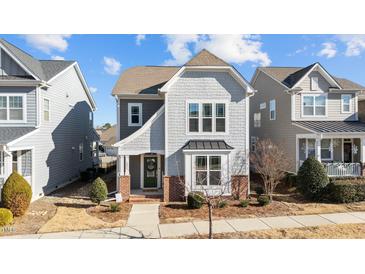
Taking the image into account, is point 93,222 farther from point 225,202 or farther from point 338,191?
point 338,191

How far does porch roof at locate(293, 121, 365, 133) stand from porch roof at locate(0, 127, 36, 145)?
1777 centimetres

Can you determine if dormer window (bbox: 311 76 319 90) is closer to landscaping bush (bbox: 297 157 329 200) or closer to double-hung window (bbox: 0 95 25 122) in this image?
landscaping bush (bbox: 297 157 329 200)

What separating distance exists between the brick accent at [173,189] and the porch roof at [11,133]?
330 inches

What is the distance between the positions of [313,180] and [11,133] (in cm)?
1731

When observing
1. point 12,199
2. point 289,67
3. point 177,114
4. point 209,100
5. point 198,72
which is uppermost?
point 289,67

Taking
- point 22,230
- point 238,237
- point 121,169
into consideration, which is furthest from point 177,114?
point 22,230

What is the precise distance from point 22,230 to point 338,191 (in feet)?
50.2

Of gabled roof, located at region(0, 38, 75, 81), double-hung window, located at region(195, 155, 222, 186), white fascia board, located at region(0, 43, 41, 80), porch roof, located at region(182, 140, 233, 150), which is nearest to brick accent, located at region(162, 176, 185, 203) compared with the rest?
double-hung window, located at region(195, 155, 222, 186)

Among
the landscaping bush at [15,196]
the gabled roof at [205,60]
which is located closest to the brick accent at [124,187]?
the landscaping bush at [15,196]

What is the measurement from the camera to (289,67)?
839 inches

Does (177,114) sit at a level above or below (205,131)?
above

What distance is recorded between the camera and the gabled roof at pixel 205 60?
43.8 feet

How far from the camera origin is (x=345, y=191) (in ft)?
42.0

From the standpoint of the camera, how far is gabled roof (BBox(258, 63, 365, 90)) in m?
17.8
